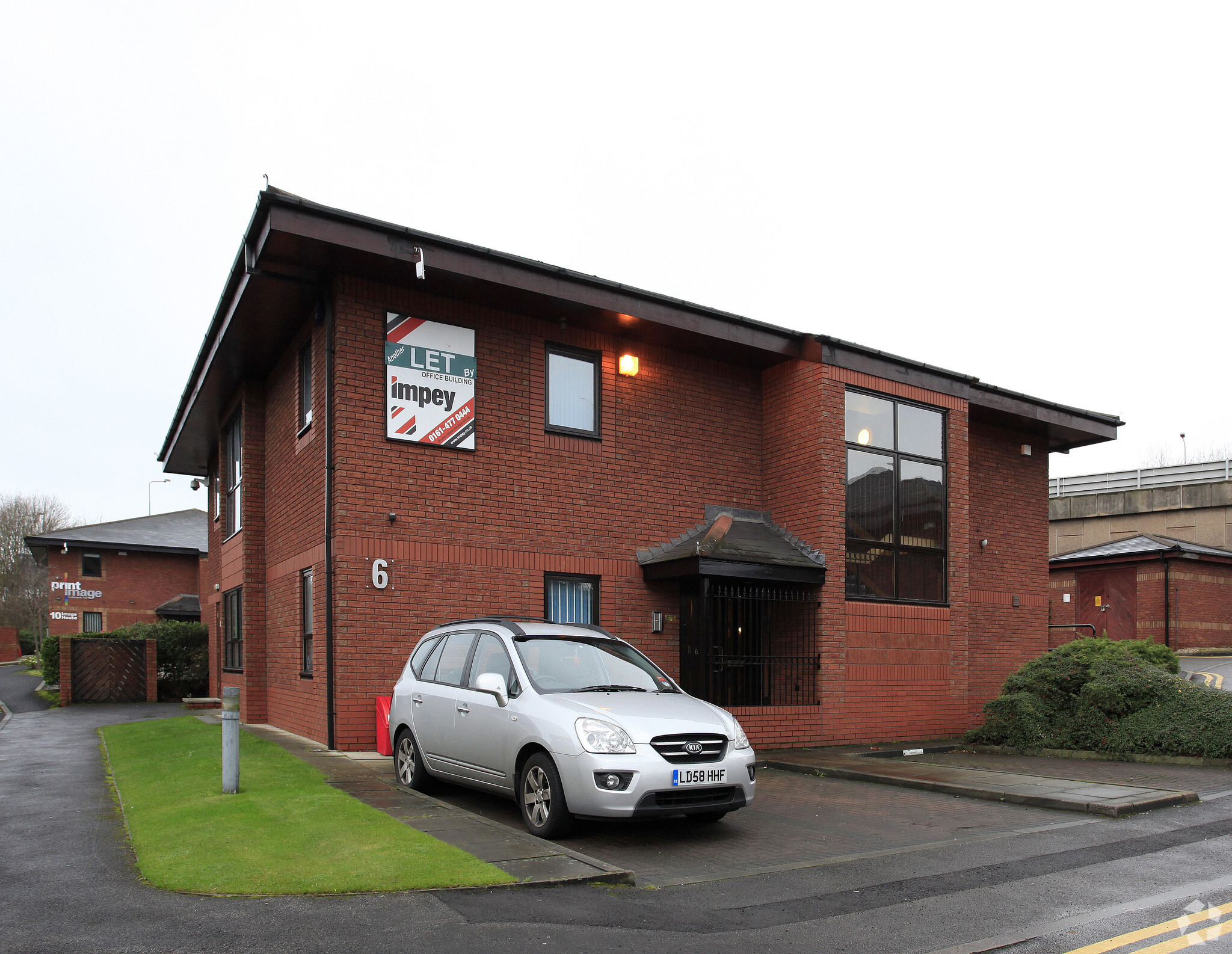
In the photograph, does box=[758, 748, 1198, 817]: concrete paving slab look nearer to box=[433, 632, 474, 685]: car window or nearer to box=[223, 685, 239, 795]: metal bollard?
box=[433, 632, 474, 685]: car window

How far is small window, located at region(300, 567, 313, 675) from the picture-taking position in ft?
42.4

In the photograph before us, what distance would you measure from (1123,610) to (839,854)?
25670mm

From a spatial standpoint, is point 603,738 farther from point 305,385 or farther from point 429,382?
point 305,385

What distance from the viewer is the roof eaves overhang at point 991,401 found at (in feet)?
48.2

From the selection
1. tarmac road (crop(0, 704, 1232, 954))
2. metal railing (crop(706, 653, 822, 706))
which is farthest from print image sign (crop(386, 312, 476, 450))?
tarmac road (crop(0, 704, 1232, 954))

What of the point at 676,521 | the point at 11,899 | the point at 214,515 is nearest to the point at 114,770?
the point at 11,899

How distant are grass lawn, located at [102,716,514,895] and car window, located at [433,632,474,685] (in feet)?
4.34

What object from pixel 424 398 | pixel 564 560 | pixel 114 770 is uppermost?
pixel 424 398

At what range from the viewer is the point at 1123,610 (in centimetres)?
2866

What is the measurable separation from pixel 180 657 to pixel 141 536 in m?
16.7

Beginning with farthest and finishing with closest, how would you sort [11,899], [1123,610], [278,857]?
[1123,610], [278,857], [11,899]

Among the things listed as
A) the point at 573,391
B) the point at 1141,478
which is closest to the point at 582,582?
the point at 573,391

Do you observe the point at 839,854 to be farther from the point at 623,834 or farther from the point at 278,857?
the point at 278,857

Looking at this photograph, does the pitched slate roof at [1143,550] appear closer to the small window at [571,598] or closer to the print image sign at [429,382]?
the small window at [571,598]
